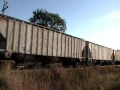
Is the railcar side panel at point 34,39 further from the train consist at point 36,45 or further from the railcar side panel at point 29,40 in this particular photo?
the railcar side panel at point 29,40

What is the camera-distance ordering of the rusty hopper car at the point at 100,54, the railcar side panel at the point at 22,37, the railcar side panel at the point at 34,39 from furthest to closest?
the rusty hopper car at the point at 100,54 → the railcar side panel at the point at 34,39 → the railcar side panel at the point at 22,37

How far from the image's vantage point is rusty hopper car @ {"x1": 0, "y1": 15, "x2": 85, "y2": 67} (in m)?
11.9

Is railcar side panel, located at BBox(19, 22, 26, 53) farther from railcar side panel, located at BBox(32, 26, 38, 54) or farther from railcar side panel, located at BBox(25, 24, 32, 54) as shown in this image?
railcar side panel, located at BBox(32, 26, 38, 54)

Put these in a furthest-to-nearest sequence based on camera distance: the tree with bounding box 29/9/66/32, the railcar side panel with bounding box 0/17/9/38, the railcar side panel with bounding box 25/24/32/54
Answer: the tree with bounding box 29/9/66/32 → the railcar side panel with bounding box 25/24/32/54 → the railcar side panel with bounding box 0/17/9/38

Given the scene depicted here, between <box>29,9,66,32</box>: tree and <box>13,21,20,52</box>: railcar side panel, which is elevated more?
<box>29,9,66,32</box>: tree

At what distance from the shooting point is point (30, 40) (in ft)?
45.6

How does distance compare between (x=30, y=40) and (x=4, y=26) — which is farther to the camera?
(x=30, y=40)

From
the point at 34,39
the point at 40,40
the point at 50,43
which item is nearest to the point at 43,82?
the point at 34,39

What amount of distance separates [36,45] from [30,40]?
0.74 meters

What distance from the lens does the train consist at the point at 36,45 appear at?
1195 cm

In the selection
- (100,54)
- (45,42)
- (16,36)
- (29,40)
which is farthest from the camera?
(100,54)

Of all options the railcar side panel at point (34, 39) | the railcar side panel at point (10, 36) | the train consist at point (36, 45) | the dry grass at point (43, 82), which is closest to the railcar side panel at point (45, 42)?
the train consist at point (36, 45)

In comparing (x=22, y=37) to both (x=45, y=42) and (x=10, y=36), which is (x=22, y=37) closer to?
(x=10, y=36)

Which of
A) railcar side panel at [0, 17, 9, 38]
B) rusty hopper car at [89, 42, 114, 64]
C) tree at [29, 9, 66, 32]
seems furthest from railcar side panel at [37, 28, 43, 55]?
tree at [29, 9, 66, 32]
